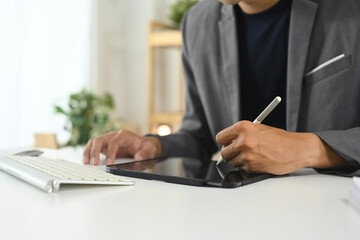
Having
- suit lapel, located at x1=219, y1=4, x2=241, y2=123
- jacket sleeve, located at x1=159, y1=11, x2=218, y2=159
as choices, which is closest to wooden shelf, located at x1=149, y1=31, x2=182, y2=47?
jacket sleeve, located at x1=159, y1=11, x2=218, y2=159

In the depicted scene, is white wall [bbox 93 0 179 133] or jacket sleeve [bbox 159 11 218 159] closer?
jacket sleeve [bbox 159 11 218 159]

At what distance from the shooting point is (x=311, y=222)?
0.50 metres

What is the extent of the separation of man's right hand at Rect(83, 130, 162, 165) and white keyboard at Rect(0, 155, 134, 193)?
149 millimetres

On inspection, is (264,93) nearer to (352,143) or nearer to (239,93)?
(239,93)

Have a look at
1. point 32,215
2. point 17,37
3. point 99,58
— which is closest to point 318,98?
point 32,215

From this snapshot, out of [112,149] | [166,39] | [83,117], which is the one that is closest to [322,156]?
[112,149]

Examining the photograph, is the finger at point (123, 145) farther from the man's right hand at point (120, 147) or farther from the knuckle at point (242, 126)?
the knuckle at point (242, 126)

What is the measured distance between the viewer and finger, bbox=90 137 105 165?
3.24 feet

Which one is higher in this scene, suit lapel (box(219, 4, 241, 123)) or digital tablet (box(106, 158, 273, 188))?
suit lapel (box(219, 4, 241, 123))

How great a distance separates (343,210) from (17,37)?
10.6 feet

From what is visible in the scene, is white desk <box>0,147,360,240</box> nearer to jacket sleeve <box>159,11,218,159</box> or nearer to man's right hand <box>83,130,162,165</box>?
man's right hand <box>83,130,162,165</box>

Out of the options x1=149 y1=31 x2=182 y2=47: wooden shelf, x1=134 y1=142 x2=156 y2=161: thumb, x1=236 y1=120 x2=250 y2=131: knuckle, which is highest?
x1=149 y1=31 x2=182 y2=47: wooden shelf

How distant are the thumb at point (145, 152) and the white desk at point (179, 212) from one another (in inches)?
12.4

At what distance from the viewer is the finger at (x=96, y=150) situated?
0.99 meters
